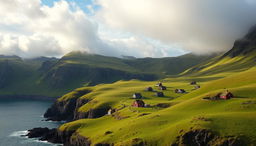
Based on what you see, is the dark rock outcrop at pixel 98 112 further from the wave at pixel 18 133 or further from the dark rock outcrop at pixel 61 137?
the wave at pixel 18 133

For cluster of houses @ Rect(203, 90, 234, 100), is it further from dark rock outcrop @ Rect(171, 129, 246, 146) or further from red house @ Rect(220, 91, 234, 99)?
dark rock outcrop @ Rect(171, 129, 246, 146)

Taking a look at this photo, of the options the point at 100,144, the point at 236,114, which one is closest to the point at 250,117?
the point at 236,114

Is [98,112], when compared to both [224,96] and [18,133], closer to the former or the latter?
[18,133]

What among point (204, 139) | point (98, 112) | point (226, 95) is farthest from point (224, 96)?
point (98, 112)

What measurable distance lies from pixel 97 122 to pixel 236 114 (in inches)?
2351

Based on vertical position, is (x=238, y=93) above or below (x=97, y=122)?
above

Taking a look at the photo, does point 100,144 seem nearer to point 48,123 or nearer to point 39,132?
Result: point 39,132

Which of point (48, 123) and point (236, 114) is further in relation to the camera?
point (48, 123)

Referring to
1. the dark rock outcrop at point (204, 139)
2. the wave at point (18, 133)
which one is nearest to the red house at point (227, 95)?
the dark rock outcrop at point (204, 139)

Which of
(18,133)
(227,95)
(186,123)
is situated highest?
(227,95)

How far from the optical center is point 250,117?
7425 cm

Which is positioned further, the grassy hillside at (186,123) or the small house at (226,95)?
the small house at (226,95)

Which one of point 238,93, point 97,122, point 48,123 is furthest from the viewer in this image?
point 48,123

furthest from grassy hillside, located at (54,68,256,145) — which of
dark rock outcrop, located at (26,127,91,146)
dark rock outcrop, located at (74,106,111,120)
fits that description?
dark rock outcrop, located at (74,106,111,120)
